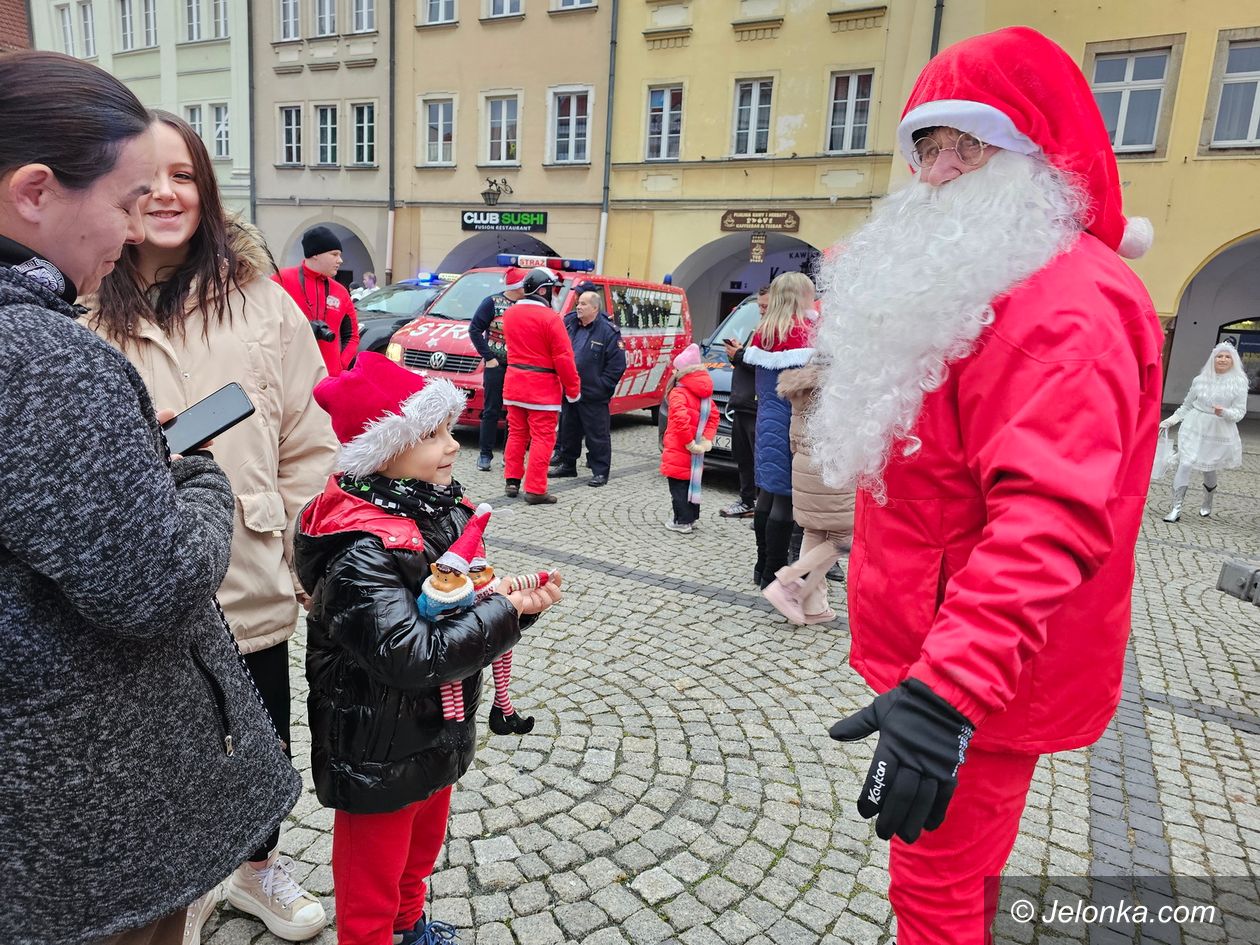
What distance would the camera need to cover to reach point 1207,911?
2.43 meters

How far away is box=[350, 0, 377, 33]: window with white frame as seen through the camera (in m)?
21.5

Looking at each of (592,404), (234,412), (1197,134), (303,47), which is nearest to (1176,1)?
(1197,134)

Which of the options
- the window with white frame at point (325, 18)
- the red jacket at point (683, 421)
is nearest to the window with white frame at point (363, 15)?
the window with white frame at point (325, 18)

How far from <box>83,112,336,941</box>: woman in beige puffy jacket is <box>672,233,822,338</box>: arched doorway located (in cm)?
1662

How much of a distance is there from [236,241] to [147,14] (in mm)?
30652

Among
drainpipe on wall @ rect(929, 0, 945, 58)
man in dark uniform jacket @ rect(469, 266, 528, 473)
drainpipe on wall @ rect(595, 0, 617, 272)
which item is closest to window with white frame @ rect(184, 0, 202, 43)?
drainpipe on wall @ rect(595, 0, 617, 272)

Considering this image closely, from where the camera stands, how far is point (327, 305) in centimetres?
558

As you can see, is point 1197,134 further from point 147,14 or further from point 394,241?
point 147,14

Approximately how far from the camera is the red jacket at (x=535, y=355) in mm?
6922

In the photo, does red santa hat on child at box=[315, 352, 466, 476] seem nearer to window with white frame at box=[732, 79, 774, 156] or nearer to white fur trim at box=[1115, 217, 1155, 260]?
white fur trim at box=[1115, 217, 1155, 260]

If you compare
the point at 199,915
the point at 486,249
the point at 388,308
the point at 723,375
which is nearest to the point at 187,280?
the point at 199,915

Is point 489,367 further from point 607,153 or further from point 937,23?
point 937,23

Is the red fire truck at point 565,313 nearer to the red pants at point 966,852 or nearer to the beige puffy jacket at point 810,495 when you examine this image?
the beige puffy jacket at point 810,495

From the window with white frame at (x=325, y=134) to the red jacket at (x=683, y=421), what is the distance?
20.1m
